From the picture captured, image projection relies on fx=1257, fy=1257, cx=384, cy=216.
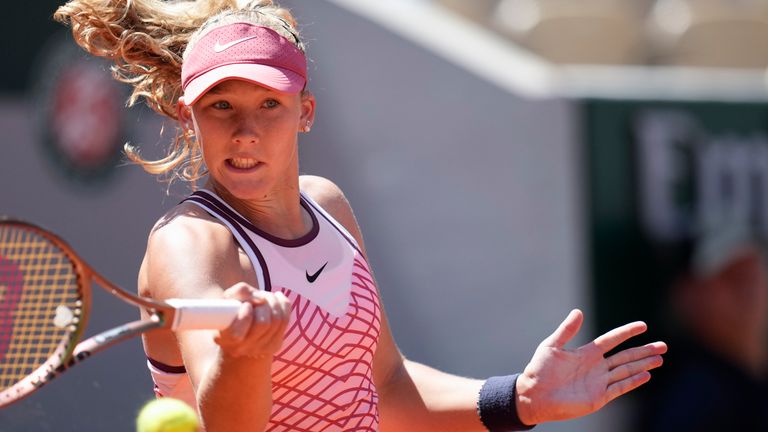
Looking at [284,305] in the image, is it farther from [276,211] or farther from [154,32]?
[154,32]

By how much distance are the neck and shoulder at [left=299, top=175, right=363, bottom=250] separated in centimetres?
16

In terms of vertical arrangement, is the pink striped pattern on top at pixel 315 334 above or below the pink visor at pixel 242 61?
below

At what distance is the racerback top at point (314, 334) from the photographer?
217cm

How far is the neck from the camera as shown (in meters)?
2.25

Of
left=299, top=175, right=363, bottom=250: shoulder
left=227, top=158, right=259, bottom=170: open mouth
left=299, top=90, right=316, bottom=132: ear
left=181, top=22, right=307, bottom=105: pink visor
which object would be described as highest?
left=181, top=22, right=307, bottom=105: pink visor

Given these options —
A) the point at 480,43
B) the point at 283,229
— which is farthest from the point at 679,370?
the point at 283,229

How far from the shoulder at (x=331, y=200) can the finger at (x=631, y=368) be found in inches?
22.7

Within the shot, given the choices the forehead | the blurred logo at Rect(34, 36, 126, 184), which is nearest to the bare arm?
the forehead

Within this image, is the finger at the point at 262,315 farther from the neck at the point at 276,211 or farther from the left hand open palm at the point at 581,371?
the left hand open palm at the point at 581,371

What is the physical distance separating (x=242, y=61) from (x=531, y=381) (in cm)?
81

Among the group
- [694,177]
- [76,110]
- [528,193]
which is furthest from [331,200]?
[694,177]

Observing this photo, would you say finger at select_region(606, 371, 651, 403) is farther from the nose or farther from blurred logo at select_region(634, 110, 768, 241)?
blurred logo at select_region(634, 110, 768, 241)

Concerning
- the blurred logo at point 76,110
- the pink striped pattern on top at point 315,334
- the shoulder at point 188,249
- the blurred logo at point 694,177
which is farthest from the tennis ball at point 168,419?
the blurred logo at point 694,177

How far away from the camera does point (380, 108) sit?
652 centimetres
